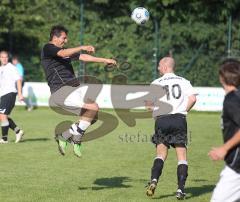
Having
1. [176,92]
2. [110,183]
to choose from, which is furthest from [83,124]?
[176,92]

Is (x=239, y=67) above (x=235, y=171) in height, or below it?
above

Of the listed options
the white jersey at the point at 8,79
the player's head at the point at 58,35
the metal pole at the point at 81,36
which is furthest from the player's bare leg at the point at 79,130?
the metal pole at the point at 81,36

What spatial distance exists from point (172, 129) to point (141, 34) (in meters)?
24.3

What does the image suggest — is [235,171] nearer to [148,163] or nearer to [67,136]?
[67,136]

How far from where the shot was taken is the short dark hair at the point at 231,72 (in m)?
7.25

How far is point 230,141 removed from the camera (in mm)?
7035

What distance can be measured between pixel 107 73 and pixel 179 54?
3.60 meters

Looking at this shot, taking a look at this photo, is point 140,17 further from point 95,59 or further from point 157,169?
point 157,169

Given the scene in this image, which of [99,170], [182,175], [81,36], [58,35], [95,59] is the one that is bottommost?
[99,170]

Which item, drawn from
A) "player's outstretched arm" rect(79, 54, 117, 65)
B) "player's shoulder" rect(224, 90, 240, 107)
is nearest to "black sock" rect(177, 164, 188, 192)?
"player's outstretched arm" rect(79, 54, 117, 65)

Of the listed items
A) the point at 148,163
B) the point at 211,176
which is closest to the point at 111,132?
the point at 148,163

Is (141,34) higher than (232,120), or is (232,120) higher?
(141,34)

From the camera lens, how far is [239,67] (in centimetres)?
726

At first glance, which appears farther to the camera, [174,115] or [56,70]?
[56,70]
